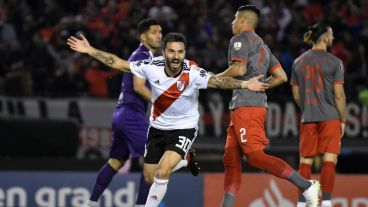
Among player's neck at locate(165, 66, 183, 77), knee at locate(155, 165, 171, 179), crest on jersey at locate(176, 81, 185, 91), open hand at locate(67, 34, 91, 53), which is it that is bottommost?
knee at locate(155, 165, 171, 179)

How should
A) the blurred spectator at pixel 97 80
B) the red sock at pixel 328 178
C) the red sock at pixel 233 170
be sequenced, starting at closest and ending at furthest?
the red sock at pixel 233 170 → the red sock at pixel 328 178 → the blurred spectator at pixel 97 80

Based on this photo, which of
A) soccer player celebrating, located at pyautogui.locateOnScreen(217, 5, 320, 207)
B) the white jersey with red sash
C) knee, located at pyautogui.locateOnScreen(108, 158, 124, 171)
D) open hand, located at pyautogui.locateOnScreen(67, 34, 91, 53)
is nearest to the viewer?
open hand, located at pyautogui.locateOnScreen(67, 34, 91, 53)

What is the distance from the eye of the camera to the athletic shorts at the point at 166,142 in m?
11.6

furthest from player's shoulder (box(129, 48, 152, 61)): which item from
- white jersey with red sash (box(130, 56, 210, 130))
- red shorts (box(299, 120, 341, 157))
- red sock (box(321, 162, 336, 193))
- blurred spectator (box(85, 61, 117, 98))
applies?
blurred spectator (box(85, 61, 117, 98))

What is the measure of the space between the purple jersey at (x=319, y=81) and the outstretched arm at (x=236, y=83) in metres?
1.66

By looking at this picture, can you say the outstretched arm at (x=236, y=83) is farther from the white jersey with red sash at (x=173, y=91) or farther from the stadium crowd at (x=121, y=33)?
the stadium crowd at (x=121, y=33)

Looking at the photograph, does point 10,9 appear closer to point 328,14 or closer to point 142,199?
point 328,14

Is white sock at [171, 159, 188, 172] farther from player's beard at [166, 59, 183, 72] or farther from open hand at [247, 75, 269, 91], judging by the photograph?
open hand at [247, 75, 269, 91]

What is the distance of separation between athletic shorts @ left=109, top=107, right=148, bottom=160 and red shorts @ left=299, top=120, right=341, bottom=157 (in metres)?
1.91

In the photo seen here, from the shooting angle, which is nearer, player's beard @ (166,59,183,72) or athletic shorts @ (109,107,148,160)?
player's beard @ (166,59,183,72)

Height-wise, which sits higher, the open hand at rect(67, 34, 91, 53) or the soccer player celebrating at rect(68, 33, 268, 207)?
the open hand at rect(67, 34, 91, 53)

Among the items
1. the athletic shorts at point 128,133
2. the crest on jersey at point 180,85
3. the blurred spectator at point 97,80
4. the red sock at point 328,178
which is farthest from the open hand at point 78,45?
the blurred spectator at point 97,80

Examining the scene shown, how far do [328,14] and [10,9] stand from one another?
6557 mm

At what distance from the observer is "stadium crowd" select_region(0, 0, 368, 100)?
19828 millimetres
